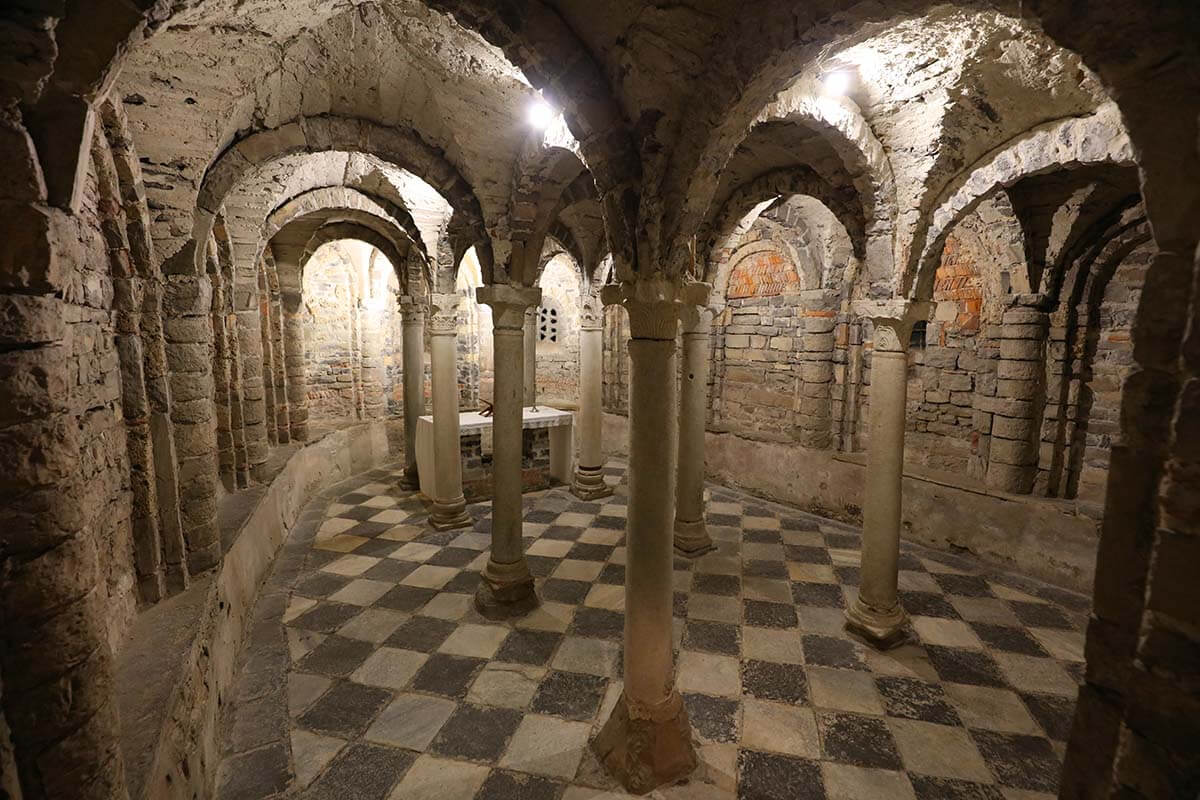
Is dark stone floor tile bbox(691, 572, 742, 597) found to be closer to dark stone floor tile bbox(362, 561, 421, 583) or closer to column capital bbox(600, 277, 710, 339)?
dark stone floor tile bbox(362, 561, 421, 583)

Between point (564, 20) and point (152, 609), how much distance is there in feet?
13.1

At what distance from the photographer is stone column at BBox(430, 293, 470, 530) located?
19.7 feet

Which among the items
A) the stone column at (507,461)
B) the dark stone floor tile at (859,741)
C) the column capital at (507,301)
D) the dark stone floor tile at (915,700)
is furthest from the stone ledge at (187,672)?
the dark stone floor tile at (915,700)

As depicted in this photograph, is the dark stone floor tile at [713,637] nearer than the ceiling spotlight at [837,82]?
No

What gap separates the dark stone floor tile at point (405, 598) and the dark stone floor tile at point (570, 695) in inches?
61.2

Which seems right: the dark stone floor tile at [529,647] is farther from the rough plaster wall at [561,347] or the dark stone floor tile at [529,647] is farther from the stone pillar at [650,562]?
the rough plaster wall at [561,347]

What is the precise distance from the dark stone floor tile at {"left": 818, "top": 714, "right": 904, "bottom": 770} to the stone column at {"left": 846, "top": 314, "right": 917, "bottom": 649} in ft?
3.10

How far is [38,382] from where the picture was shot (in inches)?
52.6

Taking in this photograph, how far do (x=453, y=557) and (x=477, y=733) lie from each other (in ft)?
8.41

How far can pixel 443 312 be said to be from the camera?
610 centimetres

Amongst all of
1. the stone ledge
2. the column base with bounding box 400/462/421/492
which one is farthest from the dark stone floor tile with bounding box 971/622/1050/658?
the column base with bounding box 400/462/421/492

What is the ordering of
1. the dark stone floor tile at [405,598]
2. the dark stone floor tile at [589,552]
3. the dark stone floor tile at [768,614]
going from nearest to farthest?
the dark stone floor tile at [768,614] < the dark stone floor tile at [405,598] < the dark stone floor tile at [589,552]

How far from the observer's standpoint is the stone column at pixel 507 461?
4426 mm

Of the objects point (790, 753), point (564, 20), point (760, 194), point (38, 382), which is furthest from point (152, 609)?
point (760, 194)
